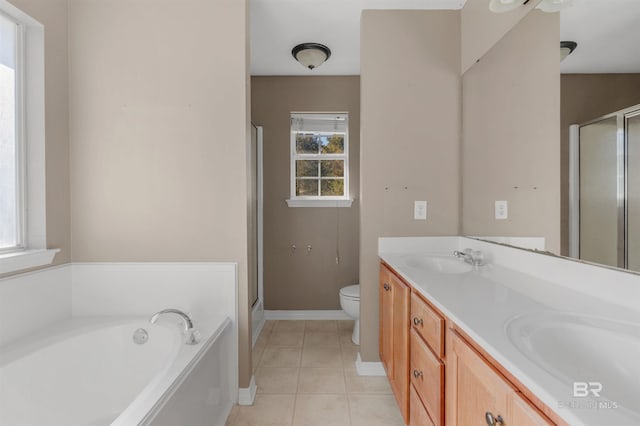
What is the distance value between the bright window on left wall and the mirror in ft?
8.31

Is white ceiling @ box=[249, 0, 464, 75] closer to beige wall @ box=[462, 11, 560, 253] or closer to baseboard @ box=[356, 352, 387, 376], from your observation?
beige wall @ box=[462, 11, 560, 253]

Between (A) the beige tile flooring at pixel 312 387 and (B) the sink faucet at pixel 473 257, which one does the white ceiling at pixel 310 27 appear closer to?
(B) the sink faucet at pixel 473 257

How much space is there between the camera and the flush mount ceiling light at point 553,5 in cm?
117

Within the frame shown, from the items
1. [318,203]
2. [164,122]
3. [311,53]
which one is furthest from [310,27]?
[318,203]

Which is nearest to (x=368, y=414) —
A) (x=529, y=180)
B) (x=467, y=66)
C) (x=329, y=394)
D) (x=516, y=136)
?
(x=329, y=394)

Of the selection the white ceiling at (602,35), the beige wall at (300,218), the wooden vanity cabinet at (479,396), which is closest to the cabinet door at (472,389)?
the wooden vanity cabinet at (479,396)

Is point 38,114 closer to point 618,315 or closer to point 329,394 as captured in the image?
point 329,394

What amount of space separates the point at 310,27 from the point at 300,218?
1.66 meters

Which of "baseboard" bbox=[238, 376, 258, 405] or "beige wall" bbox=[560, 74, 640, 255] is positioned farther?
"baseboard" bbox=[238, 376, 258, 405]

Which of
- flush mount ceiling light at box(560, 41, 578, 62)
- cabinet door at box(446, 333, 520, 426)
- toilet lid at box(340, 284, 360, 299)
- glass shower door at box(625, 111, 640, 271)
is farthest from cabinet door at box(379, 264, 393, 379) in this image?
flush mount ceiling light at box(560, 41, 578, 62)

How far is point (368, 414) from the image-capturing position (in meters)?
1.73

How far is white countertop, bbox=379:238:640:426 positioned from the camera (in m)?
0.53

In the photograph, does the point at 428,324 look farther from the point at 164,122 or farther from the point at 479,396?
the point at 164,122

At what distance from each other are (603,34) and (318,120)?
236 cm
